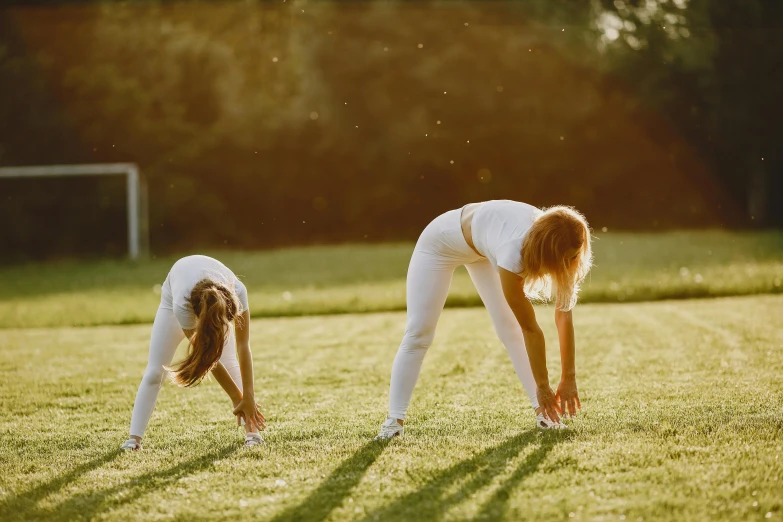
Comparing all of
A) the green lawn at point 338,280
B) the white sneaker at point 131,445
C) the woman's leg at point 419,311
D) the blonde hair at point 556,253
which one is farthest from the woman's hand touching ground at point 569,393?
the green lawn at point 338,280

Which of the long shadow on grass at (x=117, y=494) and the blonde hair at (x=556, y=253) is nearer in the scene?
the long shadow on grass at (x=117, y=494)

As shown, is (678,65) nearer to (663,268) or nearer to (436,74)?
(436,74)

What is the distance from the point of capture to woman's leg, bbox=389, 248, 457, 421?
506cm

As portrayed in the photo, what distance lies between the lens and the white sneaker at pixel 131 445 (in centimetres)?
521

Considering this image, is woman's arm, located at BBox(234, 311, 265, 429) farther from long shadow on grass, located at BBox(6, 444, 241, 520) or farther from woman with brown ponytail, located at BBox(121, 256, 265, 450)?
long shadow on grass, located at BBox(6, 444, 241, 520)

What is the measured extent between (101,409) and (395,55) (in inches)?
1058

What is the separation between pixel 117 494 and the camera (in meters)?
4.31

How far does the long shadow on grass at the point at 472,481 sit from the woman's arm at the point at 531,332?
279mm

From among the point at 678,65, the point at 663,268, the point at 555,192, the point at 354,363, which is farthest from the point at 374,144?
the point at 354,363

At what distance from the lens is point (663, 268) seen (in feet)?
53.1

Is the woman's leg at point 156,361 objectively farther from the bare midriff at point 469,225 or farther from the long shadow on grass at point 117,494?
the bare midriff at point 469,225

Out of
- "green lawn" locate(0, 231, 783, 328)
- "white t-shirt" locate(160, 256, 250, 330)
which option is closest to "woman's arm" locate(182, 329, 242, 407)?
"white t-shirt" locate(160, 256, 250, 330)

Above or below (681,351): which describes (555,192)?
above

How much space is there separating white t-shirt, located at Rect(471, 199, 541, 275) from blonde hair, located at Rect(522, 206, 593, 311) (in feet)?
0.21
